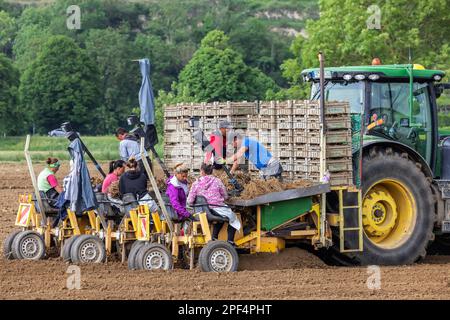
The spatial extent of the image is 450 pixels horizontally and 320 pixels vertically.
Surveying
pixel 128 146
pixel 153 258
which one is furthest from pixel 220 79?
pixel 153 258

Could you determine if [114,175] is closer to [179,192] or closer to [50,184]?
[50,184]

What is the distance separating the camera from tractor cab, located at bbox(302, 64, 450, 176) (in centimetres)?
1677

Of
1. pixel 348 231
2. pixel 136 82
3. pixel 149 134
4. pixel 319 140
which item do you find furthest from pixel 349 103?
pixel 136 82

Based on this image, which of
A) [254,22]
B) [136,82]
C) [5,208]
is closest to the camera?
[5,208]

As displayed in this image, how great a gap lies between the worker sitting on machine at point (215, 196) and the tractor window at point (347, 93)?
7.76 ft

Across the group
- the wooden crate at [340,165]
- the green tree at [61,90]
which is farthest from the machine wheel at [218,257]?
the green tree at [61,90]

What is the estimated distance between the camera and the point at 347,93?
17.0 meters

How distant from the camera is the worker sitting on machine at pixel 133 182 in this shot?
650 inches

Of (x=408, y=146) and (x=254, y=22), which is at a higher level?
(x=254, y=22)

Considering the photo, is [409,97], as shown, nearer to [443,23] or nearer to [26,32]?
[443,23]

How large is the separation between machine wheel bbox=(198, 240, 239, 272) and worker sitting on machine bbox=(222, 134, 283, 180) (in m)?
1.50

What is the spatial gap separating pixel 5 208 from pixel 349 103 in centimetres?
1145

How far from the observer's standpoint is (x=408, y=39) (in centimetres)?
4175

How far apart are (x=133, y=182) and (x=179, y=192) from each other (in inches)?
37.7
